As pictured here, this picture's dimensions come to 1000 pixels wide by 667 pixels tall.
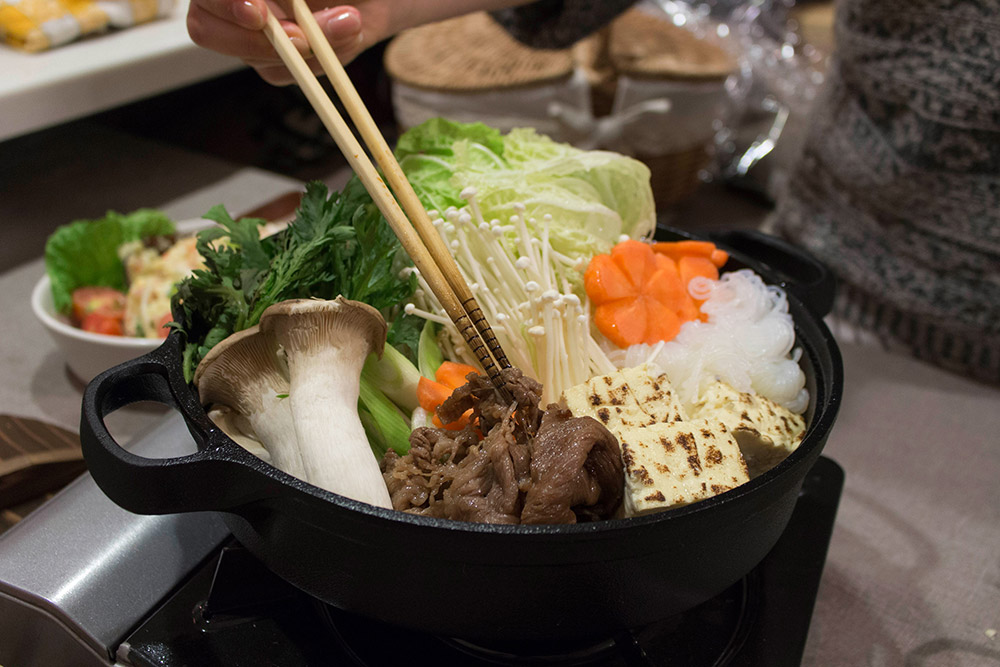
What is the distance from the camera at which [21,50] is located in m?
2.22

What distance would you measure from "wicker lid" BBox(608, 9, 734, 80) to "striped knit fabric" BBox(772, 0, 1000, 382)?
1.60 ft

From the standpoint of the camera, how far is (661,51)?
242 cm

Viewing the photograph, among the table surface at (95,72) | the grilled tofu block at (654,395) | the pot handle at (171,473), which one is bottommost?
the grilled tofu block at (654,395)

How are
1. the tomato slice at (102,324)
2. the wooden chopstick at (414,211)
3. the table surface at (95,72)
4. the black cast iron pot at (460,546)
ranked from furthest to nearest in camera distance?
the table surface at (95,72)
the tomato slice at (102,324)
the wooden chopstick at (414,211)
the black cast iron pot at (460,546)

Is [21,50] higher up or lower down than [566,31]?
higher up

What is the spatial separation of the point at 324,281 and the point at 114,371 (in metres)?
0.29

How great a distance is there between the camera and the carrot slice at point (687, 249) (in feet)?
3.85

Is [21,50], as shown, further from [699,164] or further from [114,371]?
[699,164]

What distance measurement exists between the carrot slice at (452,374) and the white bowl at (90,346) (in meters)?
0.65

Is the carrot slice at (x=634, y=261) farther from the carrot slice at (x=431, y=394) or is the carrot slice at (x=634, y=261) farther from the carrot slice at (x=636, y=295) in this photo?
the carrot slice at (x=431, y=394)

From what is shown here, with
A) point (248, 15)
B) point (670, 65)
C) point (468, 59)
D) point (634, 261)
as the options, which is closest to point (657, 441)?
point (634, 261)

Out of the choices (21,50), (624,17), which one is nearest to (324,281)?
(21,50)

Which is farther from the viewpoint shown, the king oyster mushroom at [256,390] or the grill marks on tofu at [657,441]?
the king oyster mushroom at [256,390]

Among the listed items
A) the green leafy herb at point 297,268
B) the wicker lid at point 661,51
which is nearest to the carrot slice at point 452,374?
the green leafy herb at point 297,268
